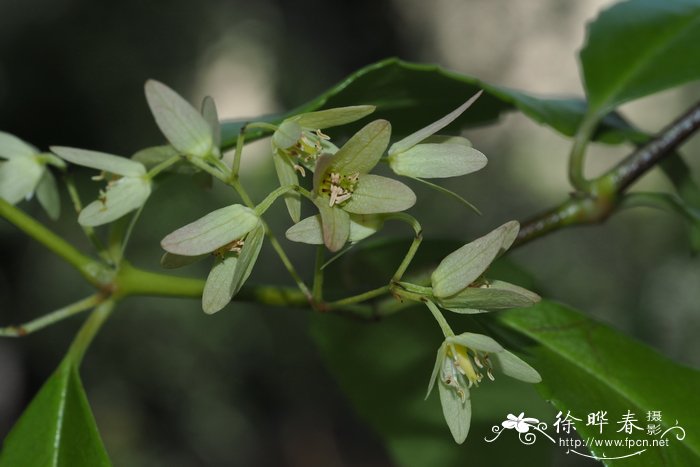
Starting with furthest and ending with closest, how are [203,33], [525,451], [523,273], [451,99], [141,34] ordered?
[203,33], [141,34], [525,451], [523,273], [451,99]

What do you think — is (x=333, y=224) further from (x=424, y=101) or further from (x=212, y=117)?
(x=424, y=101)

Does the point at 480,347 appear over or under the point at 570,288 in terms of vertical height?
under

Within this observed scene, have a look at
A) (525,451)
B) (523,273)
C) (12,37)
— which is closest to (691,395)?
(523,273)

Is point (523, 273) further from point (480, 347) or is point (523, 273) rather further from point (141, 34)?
point (141, 34)

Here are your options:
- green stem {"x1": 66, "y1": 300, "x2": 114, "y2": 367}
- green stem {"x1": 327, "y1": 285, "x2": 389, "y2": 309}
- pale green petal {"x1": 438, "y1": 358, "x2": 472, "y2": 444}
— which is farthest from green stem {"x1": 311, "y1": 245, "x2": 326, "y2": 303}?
green stem {"x1": 66, "y1": 300, "x2": 114, "y2": 367}

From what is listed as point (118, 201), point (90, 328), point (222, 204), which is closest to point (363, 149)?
point (118, 201)

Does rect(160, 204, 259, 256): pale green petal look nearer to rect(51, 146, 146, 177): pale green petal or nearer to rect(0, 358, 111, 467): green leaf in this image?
rect(51, 146, 146, 177): pale green petal

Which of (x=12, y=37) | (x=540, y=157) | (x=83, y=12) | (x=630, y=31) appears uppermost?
(x=540, y=157)

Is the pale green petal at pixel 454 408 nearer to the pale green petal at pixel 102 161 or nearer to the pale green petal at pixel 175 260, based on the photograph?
the pale green petal at pixel 175 260
